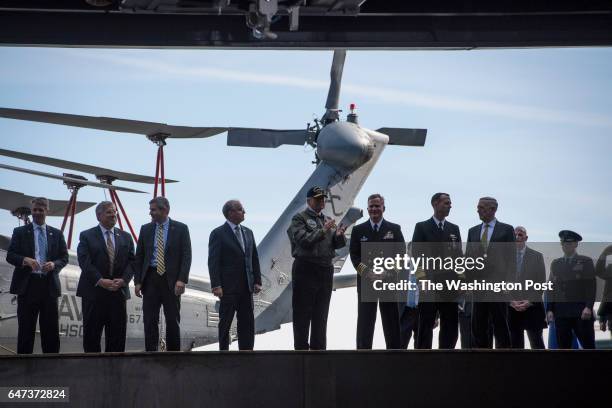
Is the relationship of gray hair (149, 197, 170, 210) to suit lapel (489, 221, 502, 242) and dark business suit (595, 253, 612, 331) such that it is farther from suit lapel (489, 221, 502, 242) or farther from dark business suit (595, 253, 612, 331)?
dark business suit (595, 253, 612, 331)

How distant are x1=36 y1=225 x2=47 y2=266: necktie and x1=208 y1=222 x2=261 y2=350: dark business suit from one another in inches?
68.2

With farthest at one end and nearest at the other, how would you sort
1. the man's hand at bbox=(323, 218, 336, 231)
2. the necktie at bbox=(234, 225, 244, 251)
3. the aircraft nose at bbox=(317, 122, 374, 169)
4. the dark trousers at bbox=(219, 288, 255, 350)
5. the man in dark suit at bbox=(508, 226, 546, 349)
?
1. the aircraft nose at bbox=(317, 122, 374, 169)
2. the man in dark suit at bbox=(508, 226, 546, 349)
3. the necktie at bbox=(234, 225, 244, 251)
4. the dark trousers at bbox=(219, 288, 255, 350)
5. the man's hand at bbox=(323, 218, 336, 231)

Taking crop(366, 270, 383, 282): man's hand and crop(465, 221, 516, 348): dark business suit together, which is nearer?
crop(465, 221, 516, 348): dark business suit

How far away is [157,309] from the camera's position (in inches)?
361

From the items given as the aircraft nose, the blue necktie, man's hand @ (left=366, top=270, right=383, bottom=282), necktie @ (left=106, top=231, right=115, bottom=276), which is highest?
the aircraft nose

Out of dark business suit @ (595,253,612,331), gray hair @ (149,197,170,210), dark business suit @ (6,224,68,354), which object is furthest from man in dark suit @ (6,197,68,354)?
dark business suit @ (595,253,612,331)

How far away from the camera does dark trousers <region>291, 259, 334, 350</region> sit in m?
8.95

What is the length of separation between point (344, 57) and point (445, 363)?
40.7ft

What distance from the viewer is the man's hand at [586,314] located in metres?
9.95

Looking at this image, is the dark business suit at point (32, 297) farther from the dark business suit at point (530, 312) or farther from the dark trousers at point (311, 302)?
the dark business suit at point (530, 312)

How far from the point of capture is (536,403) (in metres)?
7.17

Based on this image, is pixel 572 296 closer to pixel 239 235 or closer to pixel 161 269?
pixel 239 235

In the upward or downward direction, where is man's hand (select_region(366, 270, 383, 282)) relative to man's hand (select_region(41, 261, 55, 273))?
downward

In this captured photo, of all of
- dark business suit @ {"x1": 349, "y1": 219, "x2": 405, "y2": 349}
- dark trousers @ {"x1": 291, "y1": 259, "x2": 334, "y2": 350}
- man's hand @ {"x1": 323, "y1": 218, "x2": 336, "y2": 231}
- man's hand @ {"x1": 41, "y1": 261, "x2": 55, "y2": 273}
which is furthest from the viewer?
dark business suit @ {"x1": 349, "y1": 219, "x2": 405, "y2": 349}
